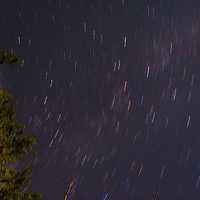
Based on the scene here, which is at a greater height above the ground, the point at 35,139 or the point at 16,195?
the point at 35,139

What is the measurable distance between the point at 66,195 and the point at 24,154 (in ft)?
10.6

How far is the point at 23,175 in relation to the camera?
40.2 feet

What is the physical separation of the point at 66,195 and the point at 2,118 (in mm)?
4131

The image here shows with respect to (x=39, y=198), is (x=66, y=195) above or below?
below

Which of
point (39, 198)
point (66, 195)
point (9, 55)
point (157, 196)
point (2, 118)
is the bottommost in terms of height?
point (157, 196)

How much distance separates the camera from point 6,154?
1210cm

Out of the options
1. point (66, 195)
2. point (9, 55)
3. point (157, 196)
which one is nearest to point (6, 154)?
point (9, 55)

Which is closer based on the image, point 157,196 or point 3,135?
point 3,135

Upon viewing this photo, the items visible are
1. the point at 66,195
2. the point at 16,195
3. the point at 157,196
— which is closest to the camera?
the point at 16,195

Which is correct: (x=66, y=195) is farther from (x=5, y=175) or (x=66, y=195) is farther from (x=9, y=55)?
(x=9, y=55)

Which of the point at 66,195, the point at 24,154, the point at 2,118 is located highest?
the point at 2,118

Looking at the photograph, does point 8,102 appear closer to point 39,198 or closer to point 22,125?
point 22,125

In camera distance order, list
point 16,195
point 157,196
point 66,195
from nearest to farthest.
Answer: point 16,195, point 66,195, point 157,196

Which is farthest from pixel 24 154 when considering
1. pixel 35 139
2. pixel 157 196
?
pixel 157 196
